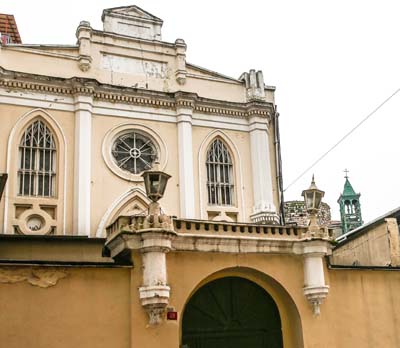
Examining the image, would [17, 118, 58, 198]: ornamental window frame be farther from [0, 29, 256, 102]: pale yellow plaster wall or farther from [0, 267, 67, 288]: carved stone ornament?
[0, 267, 67, 288]: carved stone ornament

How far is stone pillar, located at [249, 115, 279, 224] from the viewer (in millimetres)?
22469

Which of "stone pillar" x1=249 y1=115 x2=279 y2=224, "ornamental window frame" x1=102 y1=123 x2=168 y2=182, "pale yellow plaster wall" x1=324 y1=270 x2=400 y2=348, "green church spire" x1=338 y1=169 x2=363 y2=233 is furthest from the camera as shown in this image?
"green church spire" x1=338 y1=169 x2=363 y2=233

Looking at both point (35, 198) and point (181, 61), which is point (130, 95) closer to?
point (181, 61)

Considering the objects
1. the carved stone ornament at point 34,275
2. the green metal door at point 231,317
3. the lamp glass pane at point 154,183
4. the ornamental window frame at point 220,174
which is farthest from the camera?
the ornamental window frame at point 220,174

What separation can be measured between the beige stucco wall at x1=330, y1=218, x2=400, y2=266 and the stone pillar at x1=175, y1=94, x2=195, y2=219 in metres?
5.55

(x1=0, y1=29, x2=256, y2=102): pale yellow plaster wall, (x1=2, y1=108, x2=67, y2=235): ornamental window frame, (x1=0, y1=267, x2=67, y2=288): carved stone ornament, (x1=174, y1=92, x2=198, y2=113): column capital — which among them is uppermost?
(x1=0, y1=29, x2=256, y2=102): pale yellow plaster wall

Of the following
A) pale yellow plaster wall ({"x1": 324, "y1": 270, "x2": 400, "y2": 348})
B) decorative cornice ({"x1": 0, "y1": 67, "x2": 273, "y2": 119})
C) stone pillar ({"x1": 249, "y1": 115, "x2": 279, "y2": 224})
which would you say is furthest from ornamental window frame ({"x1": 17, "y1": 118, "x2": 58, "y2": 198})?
pale yellow plaster wall ({"x1": 324, "y1": 270, "x2": 400, "y2": 348})

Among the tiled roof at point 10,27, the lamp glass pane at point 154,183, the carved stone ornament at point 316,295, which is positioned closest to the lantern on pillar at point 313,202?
the carved stone ornament at point 316,295

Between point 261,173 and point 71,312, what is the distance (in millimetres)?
13394

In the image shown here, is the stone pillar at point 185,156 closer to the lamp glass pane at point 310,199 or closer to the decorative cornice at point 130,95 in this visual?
the decorative cornice at point 130,95

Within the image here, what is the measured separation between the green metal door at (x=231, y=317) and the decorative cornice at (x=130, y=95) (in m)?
11.1

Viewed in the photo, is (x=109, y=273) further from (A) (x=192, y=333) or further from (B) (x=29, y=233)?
(B) (x=29, y=233)

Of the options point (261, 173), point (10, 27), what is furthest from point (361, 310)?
point (10, 27)

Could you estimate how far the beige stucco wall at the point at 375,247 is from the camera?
54.9 feet
